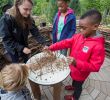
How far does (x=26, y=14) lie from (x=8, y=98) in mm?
1106

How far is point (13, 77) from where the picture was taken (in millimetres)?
1761

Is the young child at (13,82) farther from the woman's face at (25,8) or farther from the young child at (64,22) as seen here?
the young child at (64,22)

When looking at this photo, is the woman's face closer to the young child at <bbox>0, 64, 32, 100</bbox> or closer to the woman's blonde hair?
the woman's blonde hair

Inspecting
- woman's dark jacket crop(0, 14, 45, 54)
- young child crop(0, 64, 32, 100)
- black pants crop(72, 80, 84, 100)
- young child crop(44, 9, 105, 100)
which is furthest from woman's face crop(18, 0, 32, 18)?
black pants crop(72, 80, 84, 100)

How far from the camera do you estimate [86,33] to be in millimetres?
2336

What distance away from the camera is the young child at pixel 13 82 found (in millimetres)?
1760

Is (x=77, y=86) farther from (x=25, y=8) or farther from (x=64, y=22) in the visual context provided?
(x=25, y=8)

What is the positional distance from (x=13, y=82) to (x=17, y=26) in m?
1.01

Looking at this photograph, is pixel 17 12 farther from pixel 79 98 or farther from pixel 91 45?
pixel 79 98

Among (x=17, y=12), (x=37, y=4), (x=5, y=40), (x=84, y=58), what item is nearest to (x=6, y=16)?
(x=17, y=12)

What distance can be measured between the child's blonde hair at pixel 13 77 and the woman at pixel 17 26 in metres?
0.80

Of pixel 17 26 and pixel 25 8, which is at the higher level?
pixel 25 8

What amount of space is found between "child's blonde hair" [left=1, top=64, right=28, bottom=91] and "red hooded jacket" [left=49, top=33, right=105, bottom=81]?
0.73 meters

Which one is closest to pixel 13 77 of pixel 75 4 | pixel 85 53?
pixel 85 53
